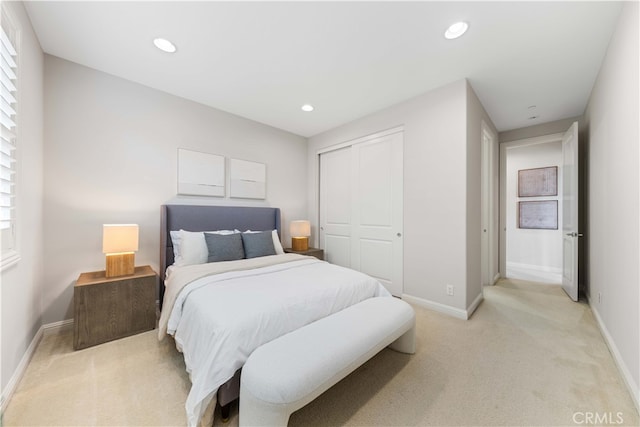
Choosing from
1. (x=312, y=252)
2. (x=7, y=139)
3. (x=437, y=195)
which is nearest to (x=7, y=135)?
(x=7, y=139)

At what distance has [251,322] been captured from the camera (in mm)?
1394

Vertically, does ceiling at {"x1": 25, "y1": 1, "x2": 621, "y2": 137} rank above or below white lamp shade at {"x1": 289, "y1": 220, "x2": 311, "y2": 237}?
above

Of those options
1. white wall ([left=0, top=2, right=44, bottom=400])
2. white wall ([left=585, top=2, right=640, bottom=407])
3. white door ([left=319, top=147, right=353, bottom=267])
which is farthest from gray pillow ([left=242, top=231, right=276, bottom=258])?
white wall ([left=585, top=2, right=640, bottom=407])

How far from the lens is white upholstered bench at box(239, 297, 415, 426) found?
3.64ft

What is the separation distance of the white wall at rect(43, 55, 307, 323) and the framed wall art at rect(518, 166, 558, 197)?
5.99m

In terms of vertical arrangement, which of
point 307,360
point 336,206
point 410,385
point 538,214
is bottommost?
point 410,385

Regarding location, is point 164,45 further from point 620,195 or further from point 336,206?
point 620,195

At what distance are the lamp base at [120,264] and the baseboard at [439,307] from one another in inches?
123

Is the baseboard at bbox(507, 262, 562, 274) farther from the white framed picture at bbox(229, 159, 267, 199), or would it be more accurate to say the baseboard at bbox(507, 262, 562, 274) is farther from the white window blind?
the white window blind

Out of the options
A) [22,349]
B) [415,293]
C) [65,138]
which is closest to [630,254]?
[415,293]

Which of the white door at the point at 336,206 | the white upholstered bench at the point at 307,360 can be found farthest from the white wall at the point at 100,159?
the white upholstered bench at the point at 307,360

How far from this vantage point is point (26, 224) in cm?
186

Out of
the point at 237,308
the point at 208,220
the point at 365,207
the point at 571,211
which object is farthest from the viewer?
the point at 365,207

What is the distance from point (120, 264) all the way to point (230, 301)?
1519 mm
